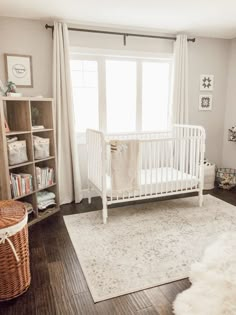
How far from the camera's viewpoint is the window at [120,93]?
11.1 ft

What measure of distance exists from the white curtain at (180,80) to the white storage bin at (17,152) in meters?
2.22

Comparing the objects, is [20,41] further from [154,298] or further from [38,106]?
[154,298]

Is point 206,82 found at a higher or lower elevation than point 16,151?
higher

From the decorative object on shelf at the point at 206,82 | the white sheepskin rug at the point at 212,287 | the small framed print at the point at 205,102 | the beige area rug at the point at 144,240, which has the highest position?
the decorative object on shelf at the point at 206,82

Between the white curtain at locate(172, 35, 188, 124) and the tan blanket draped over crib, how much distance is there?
1.34 meters

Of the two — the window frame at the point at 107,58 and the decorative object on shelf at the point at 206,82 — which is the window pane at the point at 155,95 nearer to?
the window frame at the point at 107,58

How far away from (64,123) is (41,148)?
0.52 m

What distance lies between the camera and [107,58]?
343cm

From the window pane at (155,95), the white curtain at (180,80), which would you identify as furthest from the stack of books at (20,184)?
the white curtain at (180,80)

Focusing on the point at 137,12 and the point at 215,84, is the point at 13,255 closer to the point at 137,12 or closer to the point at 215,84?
the point at 137,12

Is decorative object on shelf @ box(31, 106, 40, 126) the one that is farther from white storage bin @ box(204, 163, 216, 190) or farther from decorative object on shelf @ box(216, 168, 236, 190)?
decorative object on shelf @ box(216, 168, 236, 190)

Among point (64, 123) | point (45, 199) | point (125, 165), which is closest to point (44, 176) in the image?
point (45, 199)

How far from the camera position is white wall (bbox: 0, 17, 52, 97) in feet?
9.45

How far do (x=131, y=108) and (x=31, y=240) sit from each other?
2.25 metres
